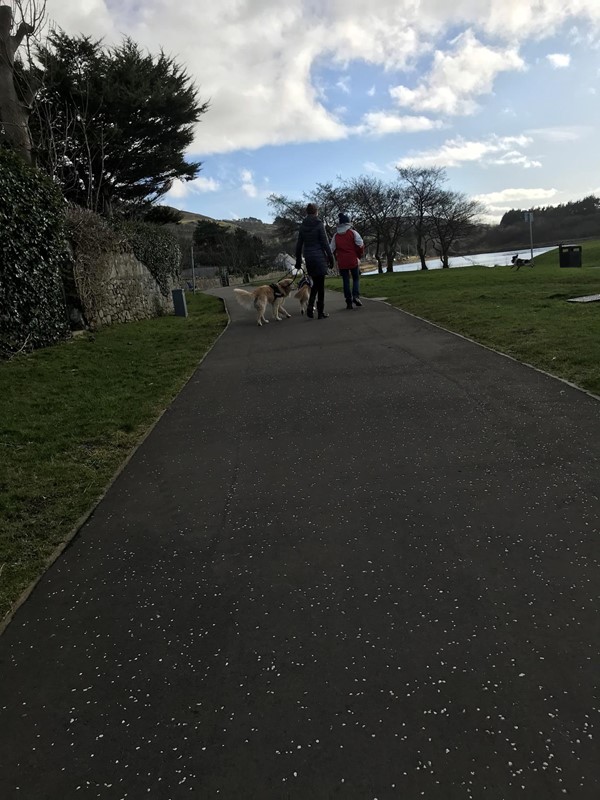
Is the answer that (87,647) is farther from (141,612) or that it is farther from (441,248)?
(441,248)

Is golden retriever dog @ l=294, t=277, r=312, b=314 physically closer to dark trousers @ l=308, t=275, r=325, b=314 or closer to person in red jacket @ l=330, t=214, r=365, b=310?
dark trousers @ l=308, t=275, r=325, b=314

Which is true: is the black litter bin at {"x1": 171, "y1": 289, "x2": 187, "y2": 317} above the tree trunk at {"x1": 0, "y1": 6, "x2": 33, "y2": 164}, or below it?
below

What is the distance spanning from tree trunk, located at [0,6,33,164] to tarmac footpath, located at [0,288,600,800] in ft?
43.8

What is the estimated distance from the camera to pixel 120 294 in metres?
15.8

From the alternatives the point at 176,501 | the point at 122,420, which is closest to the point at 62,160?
the point at 122,420

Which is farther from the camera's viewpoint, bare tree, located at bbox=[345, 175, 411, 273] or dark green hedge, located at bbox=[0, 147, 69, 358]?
bare tree, located at bbox=[345, 175, 411, 273]

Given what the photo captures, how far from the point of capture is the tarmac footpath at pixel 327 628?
173cm

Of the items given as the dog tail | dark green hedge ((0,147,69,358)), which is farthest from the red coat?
dark green hedge ((0,147,69,358))

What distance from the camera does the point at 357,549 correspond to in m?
2.92

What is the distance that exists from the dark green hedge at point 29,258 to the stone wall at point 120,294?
5.35 feet

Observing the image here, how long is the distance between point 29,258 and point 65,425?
6.28m

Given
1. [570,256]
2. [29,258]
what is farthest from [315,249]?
[570,256]

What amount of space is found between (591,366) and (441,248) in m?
54.3

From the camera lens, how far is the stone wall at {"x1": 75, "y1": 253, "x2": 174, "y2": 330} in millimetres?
13594
